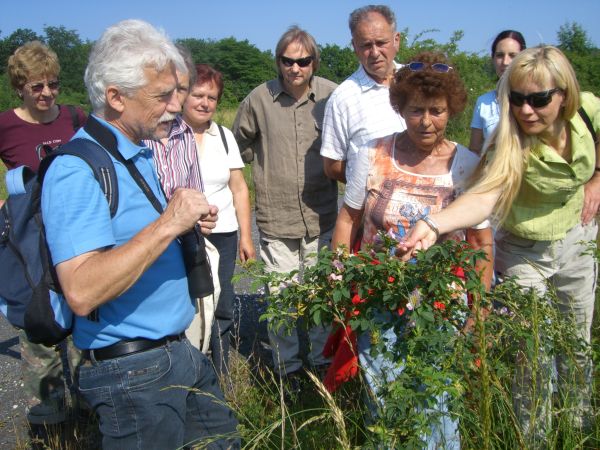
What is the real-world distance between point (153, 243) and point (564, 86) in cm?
207

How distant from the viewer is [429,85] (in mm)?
2848

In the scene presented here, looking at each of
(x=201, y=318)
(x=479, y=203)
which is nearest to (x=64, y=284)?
(x=201, y=318)

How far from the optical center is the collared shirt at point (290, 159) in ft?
14.1

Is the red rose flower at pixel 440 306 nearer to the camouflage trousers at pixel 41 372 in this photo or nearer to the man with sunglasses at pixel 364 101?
the man with sunglasses at pixel 364 101

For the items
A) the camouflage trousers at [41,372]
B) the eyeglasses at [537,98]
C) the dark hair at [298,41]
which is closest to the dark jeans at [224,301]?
the camouflage trousers at [41,372]

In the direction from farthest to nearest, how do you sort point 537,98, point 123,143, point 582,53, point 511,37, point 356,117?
point 582,53 → point 511,37 → point 356,117 → point 537,98 → point 123,143

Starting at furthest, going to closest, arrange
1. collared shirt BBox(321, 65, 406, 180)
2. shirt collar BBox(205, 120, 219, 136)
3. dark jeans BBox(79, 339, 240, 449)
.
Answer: shirt collar BBox(205, 120, 219, 136) < collared shirt BBox(321, 65, 406, 180) < dark jeans BBox(79, 339, 240, 449)

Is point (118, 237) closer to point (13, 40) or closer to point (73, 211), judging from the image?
point (73, 211)

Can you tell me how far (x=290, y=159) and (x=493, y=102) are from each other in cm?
168

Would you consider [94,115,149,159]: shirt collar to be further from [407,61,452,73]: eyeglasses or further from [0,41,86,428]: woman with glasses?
[0,41,86,428]: woman with glasses

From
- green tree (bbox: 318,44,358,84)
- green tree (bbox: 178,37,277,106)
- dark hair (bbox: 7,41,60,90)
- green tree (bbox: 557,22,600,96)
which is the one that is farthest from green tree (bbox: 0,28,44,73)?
dark hair (bbox: 7,41,60,90)

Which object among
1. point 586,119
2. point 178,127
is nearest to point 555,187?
point 586,119

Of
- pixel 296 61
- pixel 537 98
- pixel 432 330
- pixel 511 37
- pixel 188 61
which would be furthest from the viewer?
pixel 511 37

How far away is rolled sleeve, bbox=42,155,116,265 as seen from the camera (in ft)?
6.24
